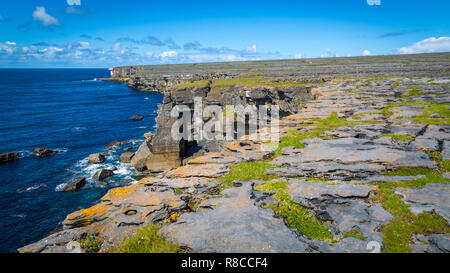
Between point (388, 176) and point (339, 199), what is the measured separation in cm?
397

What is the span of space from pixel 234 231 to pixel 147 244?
122 inches

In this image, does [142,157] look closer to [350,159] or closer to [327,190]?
[350,159]

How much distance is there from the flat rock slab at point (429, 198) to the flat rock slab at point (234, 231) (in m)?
5.30

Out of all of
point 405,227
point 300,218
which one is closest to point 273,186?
point 300,218

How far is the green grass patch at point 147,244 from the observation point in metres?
8.06

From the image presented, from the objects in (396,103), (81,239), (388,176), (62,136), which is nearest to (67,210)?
(81,239)

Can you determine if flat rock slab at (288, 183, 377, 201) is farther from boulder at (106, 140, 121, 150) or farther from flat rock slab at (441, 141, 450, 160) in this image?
boulder at (106, 140, 121, 150)

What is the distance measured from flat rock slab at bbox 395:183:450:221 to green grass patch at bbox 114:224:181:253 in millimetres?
9312

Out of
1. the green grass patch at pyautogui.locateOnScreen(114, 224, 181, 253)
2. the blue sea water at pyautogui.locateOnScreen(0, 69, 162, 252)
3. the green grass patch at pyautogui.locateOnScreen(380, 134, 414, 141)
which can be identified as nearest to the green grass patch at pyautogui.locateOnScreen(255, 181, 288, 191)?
the green grass patch at pyautogui.locateOnScreen(114, 224, 181, 253)

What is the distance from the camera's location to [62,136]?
58.4 m

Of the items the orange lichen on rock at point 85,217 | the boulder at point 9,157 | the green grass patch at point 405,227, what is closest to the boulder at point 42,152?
the boulder at point 9,157

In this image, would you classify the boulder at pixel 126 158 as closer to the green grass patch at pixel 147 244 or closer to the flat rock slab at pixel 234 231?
the flat rock slab at pixel 234 231

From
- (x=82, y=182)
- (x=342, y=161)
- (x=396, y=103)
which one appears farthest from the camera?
(x=82, y=182)

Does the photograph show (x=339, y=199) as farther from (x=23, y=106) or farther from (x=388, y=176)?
(x=23, y=106)
